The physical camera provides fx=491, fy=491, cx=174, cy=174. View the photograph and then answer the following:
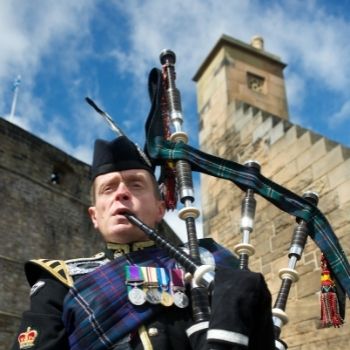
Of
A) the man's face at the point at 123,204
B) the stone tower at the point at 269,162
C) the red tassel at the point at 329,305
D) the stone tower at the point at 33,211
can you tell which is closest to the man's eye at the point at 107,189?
the man's face at the point at 123,204

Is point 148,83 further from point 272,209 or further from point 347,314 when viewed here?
point 272,209

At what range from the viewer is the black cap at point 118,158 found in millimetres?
2240

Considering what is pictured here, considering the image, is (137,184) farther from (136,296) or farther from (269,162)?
(269,162)

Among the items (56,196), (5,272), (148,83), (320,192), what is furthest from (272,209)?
(56,196)

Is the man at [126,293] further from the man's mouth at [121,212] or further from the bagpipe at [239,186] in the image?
the bagpipe at [239,186]

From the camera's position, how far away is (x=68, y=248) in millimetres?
19156

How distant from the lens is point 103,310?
181cm

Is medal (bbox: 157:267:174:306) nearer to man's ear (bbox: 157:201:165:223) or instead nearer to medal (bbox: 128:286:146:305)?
medal (bbox: 128:286:146:305)

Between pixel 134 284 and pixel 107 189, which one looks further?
pixel 107 189

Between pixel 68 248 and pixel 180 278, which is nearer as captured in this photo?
pixel 180 278

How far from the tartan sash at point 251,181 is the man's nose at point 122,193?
205 mm

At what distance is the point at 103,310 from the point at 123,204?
465 mm

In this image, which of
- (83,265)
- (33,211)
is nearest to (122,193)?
(83,265)

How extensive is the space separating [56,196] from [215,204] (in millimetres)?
14541
